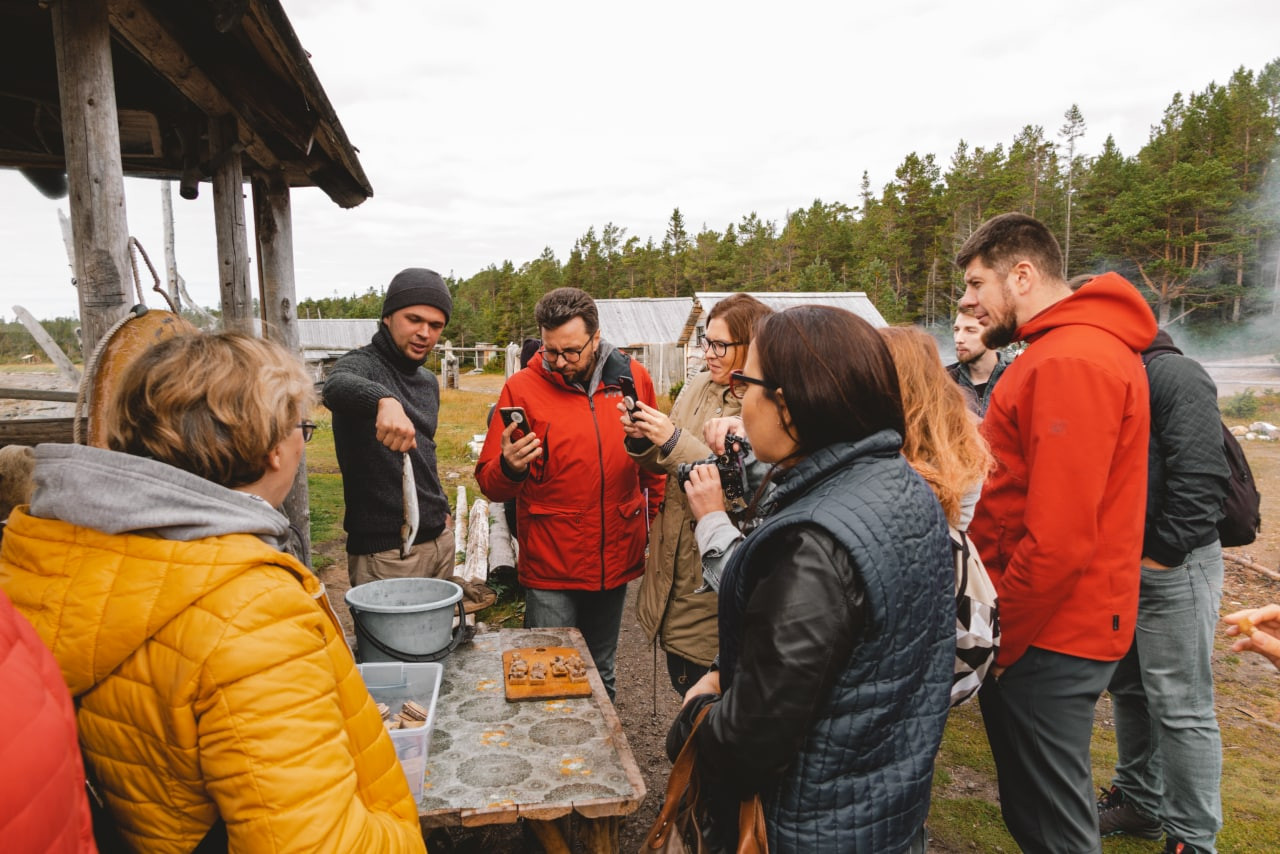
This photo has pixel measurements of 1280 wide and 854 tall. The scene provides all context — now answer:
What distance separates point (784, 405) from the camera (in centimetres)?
170

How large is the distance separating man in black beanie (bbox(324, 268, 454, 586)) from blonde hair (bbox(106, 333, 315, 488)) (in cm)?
174

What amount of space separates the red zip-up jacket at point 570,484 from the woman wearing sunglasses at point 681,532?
25cm

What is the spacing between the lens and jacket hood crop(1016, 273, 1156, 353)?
2498 mm

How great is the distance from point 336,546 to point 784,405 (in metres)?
8.11

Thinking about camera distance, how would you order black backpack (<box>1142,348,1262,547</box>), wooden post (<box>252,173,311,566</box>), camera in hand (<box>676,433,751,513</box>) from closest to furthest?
camera in hand (<box>676,433,751,513</box>)
black backpack (<box>1142,348,1262,547</box>)
wooden post (<box>252,173,311,566</box>)

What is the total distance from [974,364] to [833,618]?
4239mm

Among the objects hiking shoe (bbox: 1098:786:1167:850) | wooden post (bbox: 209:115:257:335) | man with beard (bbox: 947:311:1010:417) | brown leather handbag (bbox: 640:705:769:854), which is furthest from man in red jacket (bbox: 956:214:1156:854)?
wooden post (bbox: 209:115:257:335)

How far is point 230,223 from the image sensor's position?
4.36 meters

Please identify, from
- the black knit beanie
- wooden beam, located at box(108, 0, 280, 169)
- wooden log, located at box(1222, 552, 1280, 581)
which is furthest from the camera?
wooden log, located at box(1222, 552, 1280, 581)

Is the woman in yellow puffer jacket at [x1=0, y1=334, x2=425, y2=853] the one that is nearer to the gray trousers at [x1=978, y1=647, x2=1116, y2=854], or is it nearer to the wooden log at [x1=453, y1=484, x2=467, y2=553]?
the gray trousers at [x1=978, y1=647, x2=1116, y2=854]

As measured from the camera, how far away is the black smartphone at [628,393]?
128 inches

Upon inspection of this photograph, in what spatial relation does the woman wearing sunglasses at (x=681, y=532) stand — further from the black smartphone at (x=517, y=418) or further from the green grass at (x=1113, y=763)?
the green grass at (x=1113, y=763)

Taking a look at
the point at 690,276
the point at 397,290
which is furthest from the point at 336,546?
the point at 690,276

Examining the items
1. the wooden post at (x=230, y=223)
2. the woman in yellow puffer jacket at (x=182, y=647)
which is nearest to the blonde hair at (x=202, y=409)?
the woman in yellow puffer jacket at (x=182, y=647)
